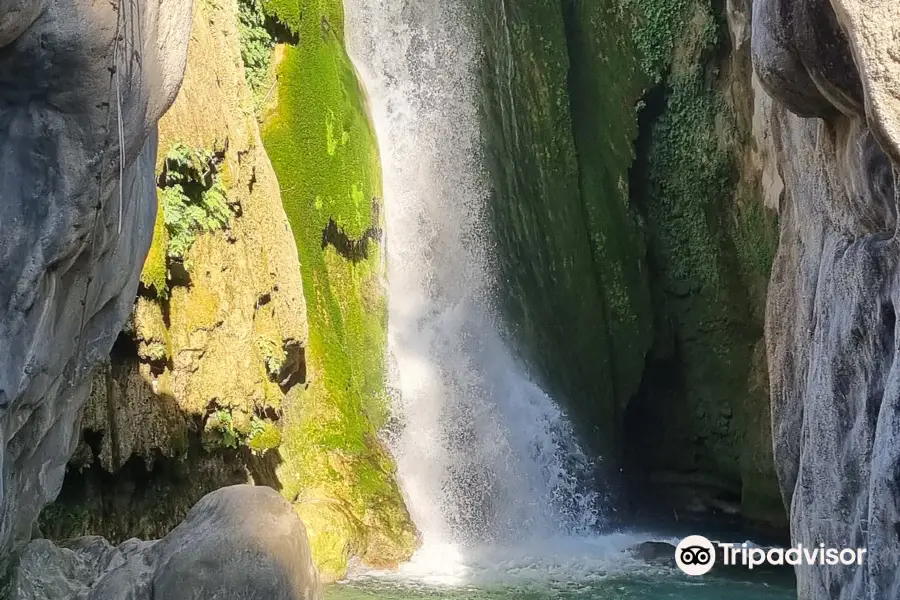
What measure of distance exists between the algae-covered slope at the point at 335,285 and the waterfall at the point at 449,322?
532 mm

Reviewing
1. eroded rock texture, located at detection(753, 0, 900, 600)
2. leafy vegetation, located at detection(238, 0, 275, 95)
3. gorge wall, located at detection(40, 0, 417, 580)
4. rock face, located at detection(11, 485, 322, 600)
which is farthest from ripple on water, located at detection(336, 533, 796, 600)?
leafy vegetation, located at detection(238, 0, 275, 95)

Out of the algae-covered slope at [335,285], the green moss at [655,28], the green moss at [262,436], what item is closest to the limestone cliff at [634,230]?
the green moss at [655,28]

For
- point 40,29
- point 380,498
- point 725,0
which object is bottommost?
point 380,498

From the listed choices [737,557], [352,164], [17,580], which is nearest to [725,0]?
[352,164]

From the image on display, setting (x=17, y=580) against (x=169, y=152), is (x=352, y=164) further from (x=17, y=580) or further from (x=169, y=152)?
(x=17, y=580)

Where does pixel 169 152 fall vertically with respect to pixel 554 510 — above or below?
above

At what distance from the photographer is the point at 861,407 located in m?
4.11

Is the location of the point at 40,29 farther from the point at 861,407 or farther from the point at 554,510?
the point at 554,510

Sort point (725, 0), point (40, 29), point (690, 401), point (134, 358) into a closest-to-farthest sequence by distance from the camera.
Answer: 1. point (40, 29)
2. point (134, 358)
3. point (725, 0)
4. point (690, 401)

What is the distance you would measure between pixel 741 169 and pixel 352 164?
4942 millimetres

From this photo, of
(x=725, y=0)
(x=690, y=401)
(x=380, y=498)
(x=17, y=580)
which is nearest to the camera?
(x=17, y=580)

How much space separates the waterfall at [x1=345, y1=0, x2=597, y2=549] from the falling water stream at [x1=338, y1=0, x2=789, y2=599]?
2 centimetres

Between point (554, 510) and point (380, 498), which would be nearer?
point (380, 498)

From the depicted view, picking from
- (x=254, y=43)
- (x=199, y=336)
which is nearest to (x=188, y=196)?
(x=199, y=336)
